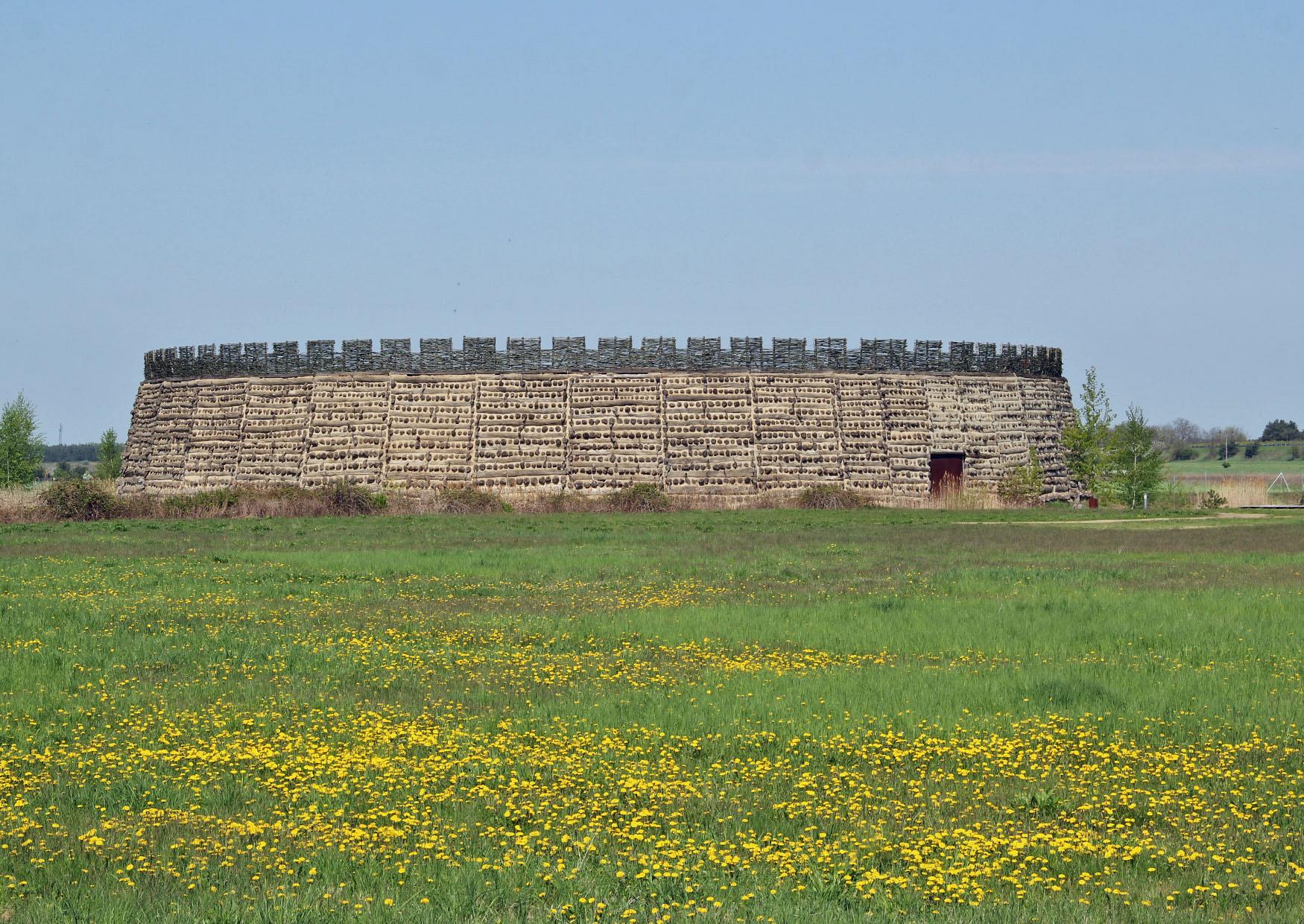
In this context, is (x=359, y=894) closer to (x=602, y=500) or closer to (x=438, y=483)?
(x=602, y=500)

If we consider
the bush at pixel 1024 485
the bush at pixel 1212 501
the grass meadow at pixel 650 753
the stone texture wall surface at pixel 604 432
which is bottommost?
the grass meadow at pixel 650 753

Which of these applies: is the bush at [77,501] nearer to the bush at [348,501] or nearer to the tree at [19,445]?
the bush at [348,501]

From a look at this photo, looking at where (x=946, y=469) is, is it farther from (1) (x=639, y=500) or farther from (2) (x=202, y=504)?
(2) (x=202, y=504)

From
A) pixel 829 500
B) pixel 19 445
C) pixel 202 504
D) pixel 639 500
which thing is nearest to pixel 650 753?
pixel 202 504

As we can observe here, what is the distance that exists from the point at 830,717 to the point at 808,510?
1316 inches

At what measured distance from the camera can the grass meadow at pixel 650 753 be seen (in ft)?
25.1

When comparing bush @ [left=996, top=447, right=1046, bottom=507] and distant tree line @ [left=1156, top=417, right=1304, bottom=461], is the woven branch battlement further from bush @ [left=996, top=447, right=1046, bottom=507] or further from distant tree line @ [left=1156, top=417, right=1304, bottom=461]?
distant tree line @ [left=1156, top=417, right=1304, bottom=461]

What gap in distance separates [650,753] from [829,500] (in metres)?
37.9

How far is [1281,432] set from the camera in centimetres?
17550

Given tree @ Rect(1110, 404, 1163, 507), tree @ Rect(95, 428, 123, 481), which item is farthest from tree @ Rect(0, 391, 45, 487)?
tree @ Rect(1110, 404, 1163, 507)

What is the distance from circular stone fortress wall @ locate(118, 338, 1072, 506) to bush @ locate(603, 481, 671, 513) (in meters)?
2.38

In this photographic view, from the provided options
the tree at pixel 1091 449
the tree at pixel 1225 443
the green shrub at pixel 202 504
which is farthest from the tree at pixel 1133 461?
the tree at pixel 1225 443

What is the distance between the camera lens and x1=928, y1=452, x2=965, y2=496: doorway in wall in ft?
175

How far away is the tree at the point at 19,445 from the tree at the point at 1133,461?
5355cm
